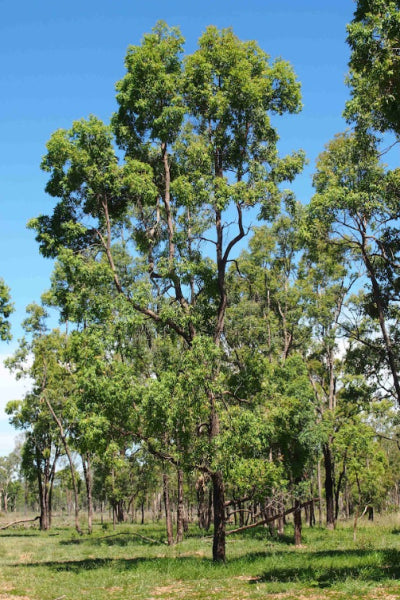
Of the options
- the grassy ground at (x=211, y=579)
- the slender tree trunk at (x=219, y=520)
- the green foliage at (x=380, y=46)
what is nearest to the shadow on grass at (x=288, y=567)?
the grassy ground at (x=211, y=579)

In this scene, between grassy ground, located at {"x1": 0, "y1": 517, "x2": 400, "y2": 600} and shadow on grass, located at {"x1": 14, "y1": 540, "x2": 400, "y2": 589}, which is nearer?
grassy ground, located at {"x1": 0, "y1": 517, "x2": 400, "y2": 600}

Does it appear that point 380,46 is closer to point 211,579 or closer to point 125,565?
point 211,579

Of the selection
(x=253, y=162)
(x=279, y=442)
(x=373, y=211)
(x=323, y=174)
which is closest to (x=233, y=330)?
(x=279, y=442)

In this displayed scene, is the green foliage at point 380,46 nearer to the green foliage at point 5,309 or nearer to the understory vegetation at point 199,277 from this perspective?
the understory vegetation at point 199,277

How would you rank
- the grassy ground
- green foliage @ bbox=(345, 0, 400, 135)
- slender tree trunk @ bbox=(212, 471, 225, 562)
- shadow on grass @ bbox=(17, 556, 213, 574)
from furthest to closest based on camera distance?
slender tree trunk @ bbox=(212, 471, 225, 562)
shadow on grass @ bbox=(17, 556, 213, 574)
green foliage @ bbox=(345, 0, 400, 135)
the grassy ground

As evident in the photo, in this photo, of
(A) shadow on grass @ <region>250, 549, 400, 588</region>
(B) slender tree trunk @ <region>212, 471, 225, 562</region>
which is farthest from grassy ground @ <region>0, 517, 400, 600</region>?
(B) slender tree trunk @ <region>212, 471, 225, 562</region>

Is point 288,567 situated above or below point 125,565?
above

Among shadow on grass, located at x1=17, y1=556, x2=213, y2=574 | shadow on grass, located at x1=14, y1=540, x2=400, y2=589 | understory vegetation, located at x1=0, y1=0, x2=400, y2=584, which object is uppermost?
understory vegetation, located at x1=0, y1=0, x2=400, y2=584

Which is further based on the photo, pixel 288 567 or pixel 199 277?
pixel 199 277

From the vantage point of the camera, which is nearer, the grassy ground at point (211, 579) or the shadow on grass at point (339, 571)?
the grassy ground at point (211, 579)

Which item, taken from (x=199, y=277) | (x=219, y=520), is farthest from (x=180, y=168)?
(x=219, y=520)

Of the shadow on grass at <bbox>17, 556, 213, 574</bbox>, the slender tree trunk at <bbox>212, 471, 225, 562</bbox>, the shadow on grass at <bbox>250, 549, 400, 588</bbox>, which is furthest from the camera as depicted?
the slender tree trunk at <bbox>212, 471, 225, 562</bbox>

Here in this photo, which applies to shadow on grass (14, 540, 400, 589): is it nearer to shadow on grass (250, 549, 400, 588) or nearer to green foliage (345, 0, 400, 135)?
shadow on grass (250, 549, 400, 588)

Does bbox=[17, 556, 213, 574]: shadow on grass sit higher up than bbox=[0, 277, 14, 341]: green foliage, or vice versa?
bbox=[0, 277, 14, 341]: green foliage
